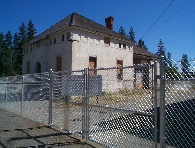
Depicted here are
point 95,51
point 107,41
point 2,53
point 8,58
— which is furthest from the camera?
point 2,53

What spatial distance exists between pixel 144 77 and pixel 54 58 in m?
21.2

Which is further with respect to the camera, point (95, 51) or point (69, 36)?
point (95, 51)

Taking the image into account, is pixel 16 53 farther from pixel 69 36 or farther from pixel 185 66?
pixel 185 66

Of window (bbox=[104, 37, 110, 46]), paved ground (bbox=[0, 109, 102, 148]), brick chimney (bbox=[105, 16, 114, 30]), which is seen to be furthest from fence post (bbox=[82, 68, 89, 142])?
brick chimney (bbox=[105, 16, 114, 30])

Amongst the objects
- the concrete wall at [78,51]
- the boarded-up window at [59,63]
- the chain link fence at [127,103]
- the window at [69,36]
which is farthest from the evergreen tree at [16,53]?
the chain link fence at [127,103]

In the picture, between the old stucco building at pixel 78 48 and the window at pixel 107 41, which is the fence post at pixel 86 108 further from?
the window at pixel 107 41

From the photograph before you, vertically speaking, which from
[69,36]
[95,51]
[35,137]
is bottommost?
[35,137]

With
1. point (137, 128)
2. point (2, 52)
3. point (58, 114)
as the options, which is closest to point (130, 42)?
point (58, 114)

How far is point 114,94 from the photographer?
6078mm

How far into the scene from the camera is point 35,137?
681cm

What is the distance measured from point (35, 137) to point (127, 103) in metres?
2.90

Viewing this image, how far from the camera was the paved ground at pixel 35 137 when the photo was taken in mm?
6035

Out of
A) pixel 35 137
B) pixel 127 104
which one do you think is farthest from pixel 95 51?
pixel 127 104

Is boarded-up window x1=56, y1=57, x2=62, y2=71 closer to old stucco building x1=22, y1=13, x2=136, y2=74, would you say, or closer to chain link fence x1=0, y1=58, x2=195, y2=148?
old stucco building x1=22, y1=13, x2=136, y2=74
